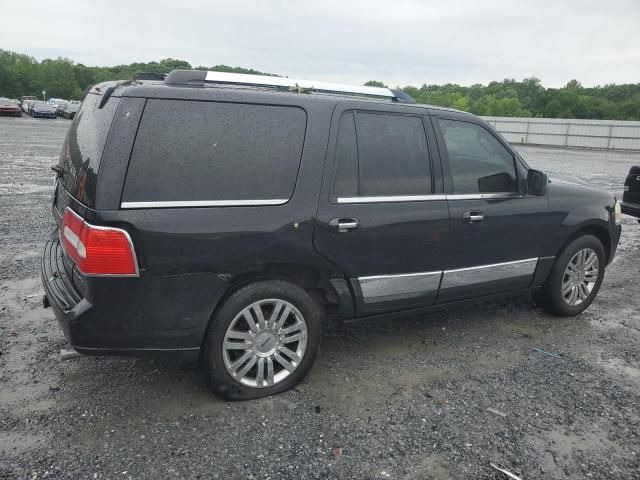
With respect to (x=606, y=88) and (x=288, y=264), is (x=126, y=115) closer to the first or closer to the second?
(x=288, y=264)

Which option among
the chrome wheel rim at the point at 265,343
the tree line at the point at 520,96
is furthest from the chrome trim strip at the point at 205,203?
the tree line at the point at 520,96

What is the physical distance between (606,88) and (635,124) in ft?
143

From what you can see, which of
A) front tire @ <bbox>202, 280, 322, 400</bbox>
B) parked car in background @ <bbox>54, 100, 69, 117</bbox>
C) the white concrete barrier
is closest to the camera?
front tire @ <bbox>202, 280, 322, 400</bbox>

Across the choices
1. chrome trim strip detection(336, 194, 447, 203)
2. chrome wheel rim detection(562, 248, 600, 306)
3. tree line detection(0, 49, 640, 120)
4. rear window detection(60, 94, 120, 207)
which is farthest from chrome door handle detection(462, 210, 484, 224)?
tree line detection(0, 49, 640, 120)

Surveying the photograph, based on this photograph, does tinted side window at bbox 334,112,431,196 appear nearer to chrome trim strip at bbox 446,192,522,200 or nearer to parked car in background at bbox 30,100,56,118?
chrome trim strip at bbox 446,192,522,200

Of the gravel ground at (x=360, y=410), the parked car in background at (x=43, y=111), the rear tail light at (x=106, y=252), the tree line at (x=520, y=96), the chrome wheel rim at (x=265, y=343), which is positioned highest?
the tree line at (x=520, y=96)

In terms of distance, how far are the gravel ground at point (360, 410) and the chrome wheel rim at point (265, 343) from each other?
195 millimetres

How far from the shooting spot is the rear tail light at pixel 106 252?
9.41 ft

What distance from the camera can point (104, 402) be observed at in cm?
336

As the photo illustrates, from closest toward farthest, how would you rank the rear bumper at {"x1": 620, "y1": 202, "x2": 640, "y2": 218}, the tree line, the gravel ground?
1. the gravel ground
2. the rear bumper at {"x1": 620, "y1": 202, "x2": 640, "y2": 218}
3. the tree line

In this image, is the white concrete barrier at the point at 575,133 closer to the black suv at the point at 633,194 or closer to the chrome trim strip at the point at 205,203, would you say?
the black suv at the point at 633,194

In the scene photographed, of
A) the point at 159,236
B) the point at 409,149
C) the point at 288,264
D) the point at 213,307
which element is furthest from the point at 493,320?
the point at 159,236

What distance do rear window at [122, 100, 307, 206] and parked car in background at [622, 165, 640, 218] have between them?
22.9ft

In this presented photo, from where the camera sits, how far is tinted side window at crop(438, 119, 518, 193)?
4.14 meters
